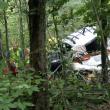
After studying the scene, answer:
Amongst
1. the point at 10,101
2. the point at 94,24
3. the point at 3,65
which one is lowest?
the point at 10,101

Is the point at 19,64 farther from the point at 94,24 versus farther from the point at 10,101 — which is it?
the point at 94,24

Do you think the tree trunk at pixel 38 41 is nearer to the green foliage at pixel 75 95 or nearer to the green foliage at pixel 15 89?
the green foliage at pixel 75 95

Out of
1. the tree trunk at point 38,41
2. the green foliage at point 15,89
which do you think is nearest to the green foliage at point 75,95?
the tree trunk at point 38,41

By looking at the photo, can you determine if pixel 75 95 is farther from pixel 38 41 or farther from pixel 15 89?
pixel 15 89

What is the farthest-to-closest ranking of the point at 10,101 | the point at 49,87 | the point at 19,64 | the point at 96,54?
the point at 96,54
the point at 49,87
the point at 19,64
the point at 10,101

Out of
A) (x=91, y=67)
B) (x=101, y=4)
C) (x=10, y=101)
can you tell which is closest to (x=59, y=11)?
(x=101, y=4)

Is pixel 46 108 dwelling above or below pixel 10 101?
below

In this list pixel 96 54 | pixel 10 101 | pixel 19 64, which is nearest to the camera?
pixel 10 101

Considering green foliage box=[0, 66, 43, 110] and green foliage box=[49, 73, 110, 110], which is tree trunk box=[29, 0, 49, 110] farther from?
green foliage box=[0, 66, 43, 110]

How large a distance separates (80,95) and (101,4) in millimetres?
1660

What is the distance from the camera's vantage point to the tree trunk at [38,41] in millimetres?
3801

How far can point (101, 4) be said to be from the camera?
5305 mm

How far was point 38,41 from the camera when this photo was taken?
3852 millimetres

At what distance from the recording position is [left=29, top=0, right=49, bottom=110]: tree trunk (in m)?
3.80
